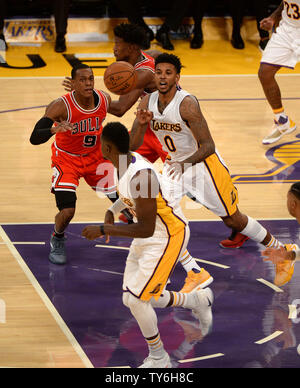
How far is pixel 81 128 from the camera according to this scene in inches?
275

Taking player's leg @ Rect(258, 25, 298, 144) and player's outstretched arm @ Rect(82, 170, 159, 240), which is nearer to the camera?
player's outstretched arm @ Rect(82, 170, 159, 240)

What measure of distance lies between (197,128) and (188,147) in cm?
32

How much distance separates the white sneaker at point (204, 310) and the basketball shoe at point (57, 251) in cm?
147

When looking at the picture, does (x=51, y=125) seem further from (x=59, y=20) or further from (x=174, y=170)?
(x=59, y=20)

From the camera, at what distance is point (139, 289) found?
516cm

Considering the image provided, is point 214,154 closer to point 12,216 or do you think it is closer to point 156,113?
point 156,113

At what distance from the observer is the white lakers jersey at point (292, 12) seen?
938cm

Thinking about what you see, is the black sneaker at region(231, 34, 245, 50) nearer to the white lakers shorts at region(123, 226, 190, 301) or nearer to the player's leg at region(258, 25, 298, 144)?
the player's leg at region(258, 25, 298, 144)

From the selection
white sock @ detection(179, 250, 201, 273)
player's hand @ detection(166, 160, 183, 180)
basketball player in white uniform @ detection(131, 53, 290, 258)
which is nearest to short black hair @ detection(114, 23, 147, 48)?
basketball player in white uniform @ detection(131, 53, 290, 258)

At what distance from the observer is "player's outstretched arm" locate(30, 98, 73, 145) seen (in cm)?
659

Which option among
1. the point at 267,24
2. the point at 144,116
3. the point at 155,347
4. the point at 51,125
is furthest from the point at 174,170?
the point at 267,24

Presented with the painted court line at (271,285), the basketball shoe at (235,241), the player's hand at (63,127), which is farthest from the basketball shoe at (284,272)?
the player's hand at (63,127)

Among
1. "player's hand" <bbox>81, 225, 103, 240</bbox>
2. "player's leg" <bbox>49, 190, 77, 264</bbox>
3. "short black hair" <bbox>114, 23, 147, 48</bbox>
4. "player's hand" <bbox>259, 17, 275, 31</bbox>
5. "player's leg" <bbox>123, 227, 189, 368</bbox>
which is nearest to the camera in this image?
"player's hand" <bbox>81, 225, 103, 240</bbox>
